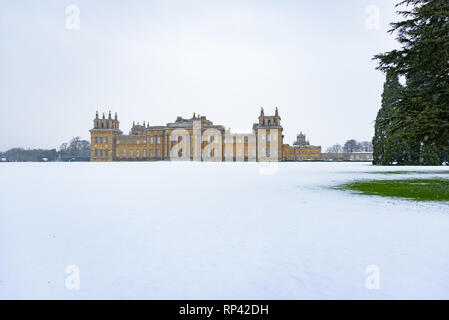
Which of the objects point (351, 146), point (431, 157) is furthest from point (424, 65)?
point (351, 146)

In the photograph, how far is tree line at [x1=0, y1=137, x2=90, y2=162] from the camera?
369ft

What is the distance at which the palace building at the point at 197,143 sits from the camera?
86.7m

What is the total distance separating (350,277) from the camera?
358 centimetres

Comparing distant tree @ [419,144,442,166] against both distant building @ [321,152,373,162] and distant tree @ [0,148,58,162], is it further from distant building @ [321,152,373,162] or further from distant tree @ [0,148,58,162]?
distant tree @ [0,148,58,162]

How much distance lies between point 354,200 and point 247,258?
241 inches

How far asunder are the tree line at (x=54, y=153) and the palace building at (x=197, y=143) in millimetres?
17633

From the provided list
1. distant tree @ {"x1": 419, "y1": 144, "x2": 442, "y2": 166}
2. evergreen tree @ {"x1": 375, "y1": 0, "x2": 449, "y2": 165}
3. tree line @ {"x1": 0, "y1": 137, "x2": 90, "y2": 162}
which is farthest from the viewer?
tree line @ {"x1": 0, "y1": 137, "x2": 90, "y2": 162}

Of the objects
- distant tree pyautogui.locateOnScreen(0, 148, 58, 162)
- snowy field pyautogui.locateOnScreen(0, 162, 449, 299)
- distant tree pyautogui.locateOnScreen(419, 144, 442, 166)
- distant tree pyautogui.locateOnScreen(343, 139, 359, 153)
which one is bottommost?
snowy field pyautogui.locateOnScreen(0, 162, 449, 299)

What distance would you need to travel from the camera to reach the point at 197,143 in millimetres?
87750

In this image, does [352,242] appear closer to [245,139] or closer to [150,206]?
[150,206]

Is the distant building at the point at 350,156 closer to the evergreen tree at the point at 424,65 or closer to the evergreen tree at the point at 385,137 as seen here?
the evergreen tree at the point at 385,137

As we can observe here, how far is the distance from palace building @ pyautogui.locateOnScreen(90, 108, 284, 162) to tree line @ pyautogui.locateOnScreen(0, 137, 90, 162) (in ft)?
57.9

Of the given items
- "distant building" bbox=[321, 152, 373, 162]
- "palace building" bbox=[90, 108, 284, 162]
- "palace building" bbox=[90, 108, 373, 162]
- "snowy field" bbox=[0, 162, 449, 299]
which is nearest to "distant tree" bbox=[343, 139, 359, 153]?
"distant building" bbox=[321, 152, 373, 162]
